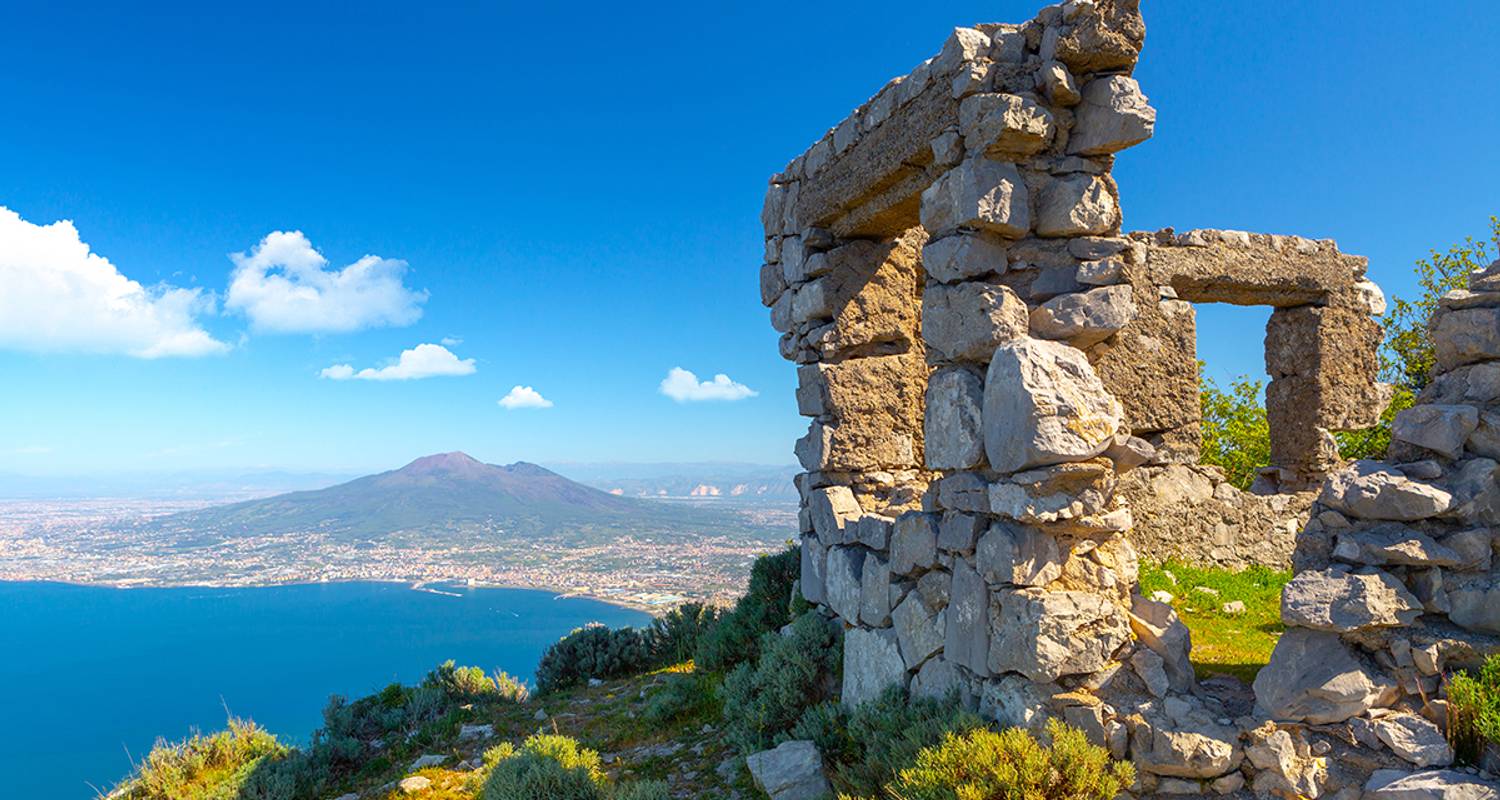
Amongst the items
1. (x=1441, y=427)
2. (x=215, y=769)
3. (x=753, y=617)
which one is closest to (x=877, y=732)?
(x=1441, y=427)

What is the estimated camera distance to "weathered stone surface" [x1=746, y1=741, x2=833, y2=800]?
4.80m

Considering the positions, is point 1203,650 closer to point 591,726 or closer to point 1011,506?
point 1011,506

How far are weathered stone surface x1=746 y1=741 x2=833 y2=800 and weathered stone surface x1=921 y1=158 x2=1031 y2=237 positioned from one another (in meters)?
3.52

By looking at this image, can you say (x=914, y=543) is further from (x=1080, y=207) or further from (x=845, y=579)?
(x=1080, y=207)

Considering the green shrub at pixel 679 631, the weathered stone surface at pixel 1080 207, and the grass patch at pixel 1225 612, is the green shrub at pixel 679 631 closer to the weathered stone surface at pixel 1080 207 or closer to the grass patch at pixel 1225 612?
the grass patch at pixel 1225 612

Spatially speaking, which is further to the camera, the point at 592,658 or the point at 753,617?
the point at 592,658

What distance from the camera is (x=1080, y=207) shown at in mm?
4422

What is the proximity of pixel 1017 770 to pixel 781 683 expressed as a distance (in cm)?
267

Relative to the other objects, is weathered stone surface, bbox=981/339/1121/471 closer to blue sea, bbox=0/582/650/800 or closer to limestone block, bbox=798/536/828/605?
limestone block, bbox=798/536/828/605

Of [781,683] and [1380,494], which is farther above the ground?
[1380,494]

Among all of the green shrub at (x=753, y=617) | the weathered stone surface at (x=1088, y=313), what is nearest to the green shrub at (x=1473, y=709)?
the weathered stone surface at (x=1088, y=313)

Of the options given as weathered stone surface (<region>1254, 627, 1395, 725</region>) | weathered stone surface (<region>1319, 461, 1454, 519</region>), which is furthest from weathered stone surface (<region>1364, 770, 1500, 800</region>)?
weathered stone surface (<region>1319, 461, 1454, 519</region>)

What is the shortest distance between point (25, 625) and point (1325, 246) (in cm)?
5467

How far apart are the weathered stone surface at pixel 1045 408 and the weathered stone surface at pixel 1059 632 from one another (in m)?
0.72
